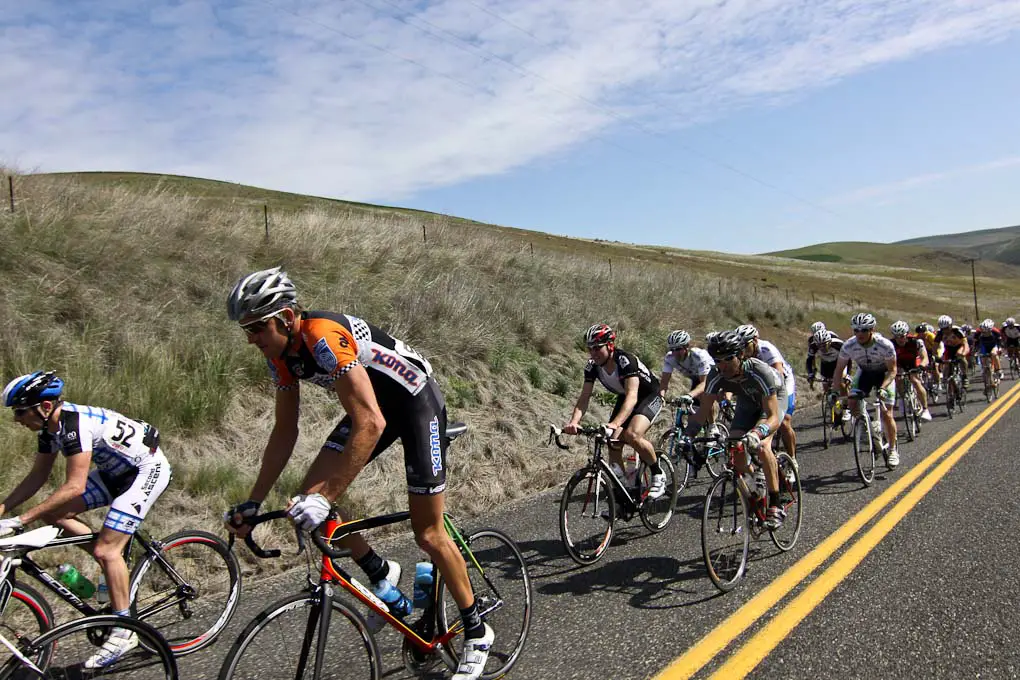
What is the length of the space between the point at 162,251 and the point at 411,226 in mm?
7432

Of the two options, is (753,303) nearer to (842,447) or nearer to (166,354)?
(842,447)

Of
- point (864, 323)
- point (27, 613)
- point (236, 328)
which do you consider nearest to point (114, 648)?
point (27, 613)

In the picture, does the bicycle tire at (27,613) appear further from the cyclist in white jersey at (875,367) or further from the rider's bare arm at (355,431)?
the cyclist in white jersey at (875,367)

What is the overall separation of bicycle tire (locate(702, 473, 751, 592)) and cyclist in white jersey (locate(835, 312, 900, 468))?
4.21 m

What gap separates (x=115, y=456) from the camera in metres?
4.79

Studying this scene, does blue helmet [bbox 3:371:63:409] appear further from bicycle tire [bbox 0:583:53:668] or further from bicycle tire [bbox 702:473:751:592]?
bicycle tire [bbox 702:473:751:592]

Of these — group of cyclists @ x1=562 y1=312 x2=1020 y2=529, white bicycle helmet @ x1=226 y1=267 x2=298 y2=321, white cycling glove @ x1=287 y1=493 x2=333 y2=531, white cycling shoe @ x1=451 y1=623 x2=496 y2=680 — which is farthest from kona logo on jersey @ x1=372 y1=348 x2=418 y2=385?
group of cyclists @ x1=562 y1=312 x2=1020 y2=529

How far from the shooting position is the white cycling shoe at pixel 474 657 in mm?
3613

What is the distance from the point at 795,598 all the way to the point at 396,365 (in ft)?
10.1

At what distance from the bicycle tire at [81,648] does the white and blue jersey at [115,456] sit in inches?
46.7

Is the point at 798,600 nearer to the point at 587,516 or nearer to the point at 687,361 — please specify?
the point at 587,516

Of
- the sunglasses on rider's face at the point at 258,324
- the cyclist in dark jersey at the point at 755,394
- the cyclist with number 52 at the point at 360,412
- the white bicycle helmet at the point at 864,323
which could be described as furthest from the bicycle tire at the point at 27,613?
the white bicycle helmet at the point at 864,323

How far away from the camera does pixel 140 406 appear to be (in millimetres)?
7461

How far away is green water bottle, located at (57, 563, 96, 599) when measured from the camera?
14.3ft
